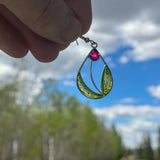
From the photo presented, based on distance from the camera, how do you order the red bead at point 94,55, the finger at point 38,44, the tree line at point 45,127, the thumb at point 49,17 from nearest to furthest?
the thumb at point 49,17 < the finger at point 38,44 < the red bead at point 94,55 < the tree line at point 45,127

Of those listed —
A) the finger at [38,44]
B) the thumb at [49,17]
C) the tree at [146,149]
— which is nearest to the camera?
the thumb at [49,17]

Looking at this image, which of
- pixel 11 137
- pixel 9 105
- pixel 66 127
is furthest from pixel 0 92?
pixel 66 127

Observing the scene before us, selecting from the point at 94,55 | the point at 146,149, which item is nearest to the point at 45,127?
the point at 94,55

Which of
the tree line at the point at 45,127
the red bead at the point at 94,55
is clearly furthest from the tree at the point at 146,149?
the red bead at the point at 94,55

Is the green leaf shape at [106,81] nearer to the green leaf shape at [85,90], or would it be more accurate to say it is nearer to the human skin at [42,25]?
the green leaf shape at [85,90]

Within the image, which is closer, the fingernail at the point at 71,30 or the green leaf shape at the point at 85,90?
the fingernail at the point at 71,30

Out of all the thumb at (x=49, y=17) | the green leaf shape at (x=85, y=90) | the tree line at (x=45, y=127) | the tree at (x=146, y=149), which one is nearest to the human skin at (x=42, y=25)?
the thumb at (x=49, y=17)

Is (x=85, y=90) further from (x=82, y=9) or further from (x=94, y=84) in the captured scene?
(x=82, y=9)

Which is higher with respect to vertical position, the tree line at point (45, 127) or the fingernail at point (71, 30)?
the tree line at point (45, 127)

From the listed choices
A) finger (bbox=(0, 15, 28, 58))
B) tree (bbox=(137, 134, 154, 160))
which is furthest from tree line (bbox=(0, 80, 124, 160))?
tree (bbox=(137, 134, 154, 160))

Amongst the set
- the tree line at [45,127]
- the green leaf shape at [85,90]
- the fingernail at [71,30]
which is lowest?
the green leaf shape at [85,90]
